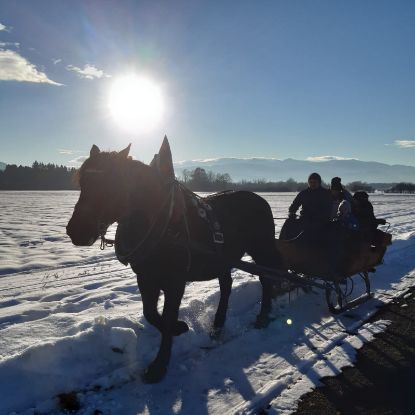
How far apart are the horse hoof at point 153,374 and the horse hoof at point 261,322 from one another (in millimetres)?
1753

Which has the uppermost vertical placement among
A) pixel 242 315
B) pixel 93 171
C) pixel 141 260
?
pixel 93 171

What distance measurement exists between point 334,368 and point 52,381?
2.77 m

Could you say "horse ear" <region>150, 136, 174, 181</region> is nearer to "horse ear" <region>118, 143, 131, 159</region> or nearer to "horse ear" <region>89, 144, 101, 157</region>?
"horse ear" <region>118, 143, 131, 159</region>

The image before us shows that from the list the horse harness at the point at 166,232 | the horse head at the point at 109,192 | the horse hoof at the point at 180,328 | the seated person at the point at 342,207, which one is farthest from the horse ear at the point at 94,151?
the seated person at the point at 342,207

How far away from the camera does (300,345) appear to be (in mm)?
4391

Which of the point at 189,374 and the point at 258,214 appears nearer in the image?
the point at 189,374

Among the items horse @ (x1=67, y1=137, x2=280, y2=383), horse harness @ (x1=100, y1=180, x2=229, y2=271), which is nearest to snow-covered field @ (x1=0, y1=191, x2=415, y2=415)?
horse @ (x1=67, y1=137, x2=280, y2=383)

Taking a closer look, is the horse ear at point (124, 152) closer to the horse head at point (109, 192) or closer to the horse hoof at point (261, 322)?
the horse head at point (109, 192)

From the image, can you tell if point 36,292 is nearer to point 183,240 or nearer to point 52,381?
point 52,381

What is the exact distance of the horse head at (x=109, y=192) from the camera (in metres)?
3.12

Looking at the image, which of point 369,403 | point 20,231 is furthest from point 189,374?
point 20,231

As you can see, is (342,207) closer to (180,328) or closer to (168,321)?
(180,328)

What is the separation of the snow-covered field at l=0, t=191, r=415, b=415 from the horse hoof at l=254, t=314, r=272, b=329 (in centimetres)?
8

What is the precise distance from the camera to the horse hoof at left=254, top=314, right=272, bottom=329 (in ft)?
16.1
